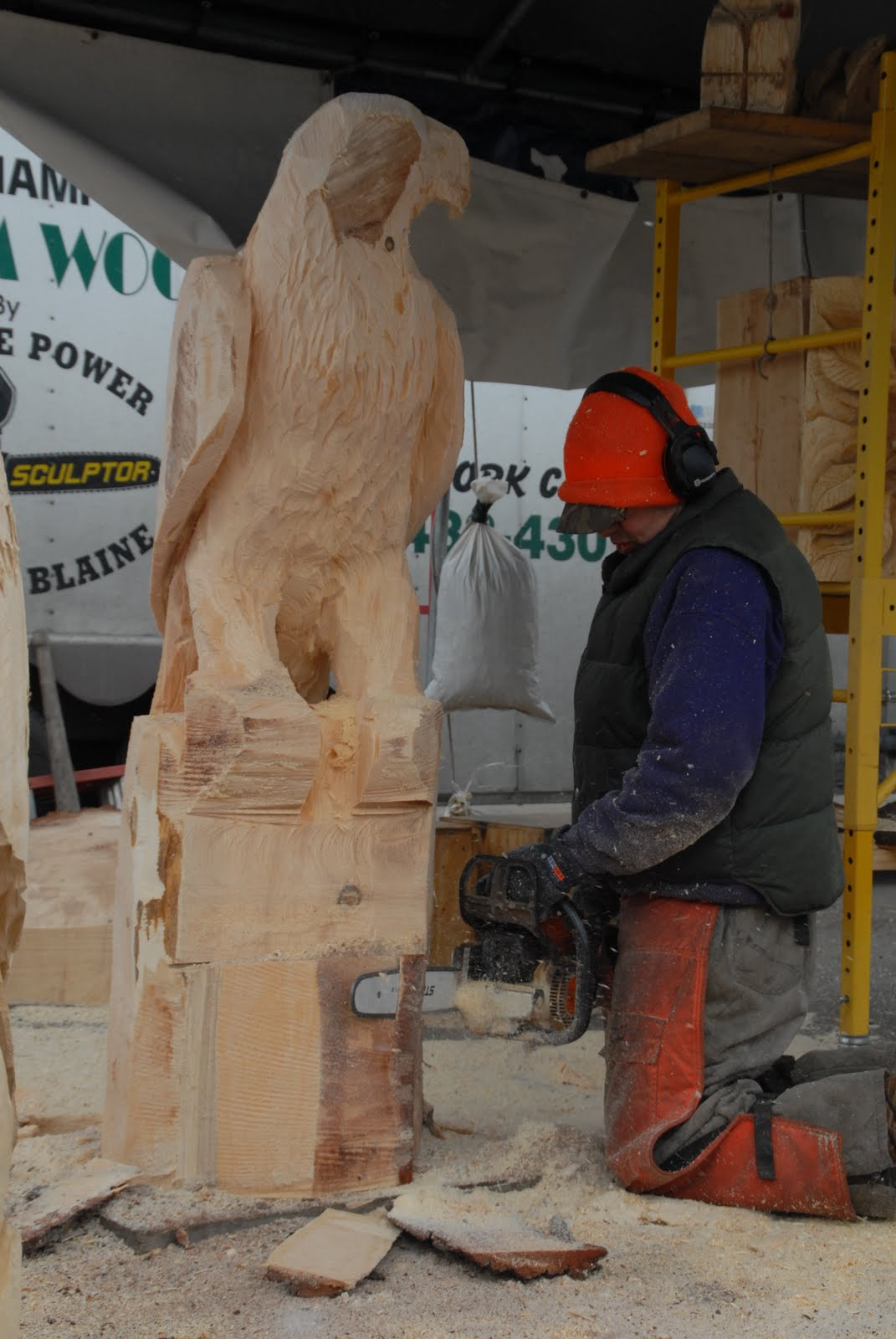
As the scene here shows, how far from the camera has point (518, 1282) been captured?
207 cm

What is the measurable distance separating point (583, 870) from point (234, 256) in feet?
4.21

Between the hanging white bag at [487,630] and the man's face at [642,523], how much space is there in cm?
232

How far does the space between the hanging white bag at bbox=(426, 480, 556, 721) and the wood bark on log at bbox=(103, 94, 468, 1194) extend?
7.96 feet

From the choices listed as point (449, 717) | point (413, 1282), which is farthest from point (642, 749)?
point (449, 717)

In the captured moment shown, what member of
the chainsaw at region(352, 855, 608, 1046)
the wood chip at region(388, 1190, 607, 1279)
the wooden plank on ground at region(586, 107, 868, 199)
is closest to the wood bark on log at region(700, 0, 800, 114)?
the wooden plank on ground at region(586, 107, 868, 199)

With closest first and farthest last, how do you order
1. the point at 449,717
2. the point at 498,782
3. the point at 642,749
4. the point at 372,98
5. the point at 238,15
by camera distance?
1. the point at 372,98
2. the point at 642,749
3. the point at 238,15
4. the point at 449,717
5. the point at 498,782

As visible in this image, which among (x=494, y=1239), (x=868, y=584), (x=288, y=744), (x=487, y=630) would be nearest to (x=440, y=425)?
(x=288, y=744)

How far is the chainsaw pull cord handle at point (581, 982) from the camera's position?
246 centimetres

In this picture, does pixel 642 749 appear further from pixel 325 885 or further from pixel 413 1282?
pixel 413 1282

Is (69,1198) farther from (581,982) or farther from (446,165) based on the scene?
(446,165)

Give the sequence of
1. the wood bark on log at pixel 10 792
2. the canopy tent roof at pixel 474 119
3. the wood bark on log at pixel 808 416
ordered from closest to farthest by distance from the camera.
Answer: the wood bark on log at pixel 10 792
the wood bark on log at pixel 808 416
the canopy tent roof at pixel 474 119

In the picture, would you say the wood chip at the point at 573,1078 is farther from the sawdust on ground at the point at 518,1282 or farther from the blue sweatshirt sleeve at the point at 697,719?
the blue sweatshirt sleeve at the point at 697,719

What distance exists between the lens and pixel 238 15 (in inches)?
141

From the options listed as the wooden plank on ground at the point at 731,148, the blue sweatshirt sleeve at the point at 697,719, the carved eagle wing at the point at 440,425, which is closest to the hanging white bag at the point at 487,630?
the wooden plank on ground at the point at 731,148
